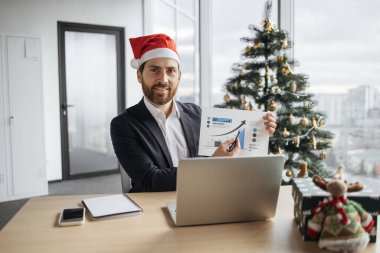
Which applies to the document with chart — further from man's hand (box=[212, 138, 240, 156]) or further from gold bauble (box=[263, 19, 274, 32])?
gold bauble (box=[263, 19, 274, 32])

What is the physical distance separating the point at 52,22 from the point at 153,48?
3.55 meters

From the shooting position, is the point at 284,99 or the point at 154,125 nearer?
the point at 154,125

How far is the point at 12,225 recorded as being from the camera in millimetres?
1294

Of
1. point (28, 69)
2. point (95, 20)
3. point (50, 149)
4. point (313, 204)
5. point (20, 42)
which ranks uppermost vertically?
point (95, 20)

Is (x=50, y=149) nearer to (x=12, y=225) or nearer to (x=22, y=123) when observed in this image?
(x=22, y=123)

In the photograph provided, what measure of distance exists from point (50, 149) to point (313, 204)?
469cm

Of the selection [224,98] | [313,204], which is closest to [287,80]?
[224,98]

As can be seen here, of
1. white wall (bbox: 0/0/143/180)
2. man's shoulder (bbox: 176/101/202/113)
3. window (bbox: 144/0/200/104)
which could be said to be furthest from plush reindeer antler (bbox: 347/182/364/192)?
white wall (bbox: 0/0/143/180)

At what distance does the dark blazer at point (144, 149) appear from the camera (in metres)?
1.75

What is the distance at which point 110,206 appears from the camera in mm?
1460

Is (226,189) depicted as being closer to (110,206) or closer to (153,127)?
(110,206)

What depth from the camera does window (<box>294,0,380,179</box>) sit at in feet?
9.20


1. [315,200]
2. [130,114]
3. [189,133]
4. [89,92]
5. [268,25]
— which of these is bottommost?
[315,200]

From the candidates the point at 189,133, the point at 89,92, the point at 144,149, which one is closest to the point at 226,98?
the point at 189,133
